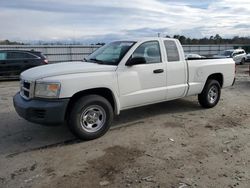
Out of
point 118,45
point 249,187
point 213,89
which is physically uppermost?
point 118,45

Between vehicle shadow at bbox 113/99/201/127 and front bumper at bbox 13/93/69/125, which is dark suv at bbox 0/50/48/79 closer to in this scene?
vehicle shadow at bbox 113/99/201/127

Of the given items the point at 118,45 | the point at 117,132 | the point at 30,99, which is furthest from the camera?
the point at 118,45

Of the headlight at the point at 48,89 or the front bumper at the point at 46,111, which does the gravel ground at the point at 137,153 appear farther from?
the headlight at the point at 48,89

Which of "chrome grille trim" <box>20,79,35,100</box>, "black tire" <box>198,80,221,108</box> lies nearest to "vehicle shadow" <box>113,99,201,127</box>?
"black tire" <box>198,80,221,108</box>

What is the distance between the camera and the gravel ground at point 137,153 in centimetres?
388

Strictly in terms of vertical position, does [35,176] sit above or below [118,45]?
below

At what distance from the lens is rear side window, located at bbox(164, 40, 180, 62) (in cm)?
660

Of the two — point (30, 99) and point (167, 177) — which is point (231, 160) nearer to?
point (167, 177)

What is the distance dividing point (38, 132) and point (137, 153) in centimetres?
219

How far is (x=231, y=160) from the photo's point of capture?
448 cm

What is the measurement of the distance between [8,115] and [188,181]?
4.90 metres

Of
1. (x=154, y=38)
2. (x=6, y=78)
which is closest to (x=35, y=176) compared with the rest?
(x=154, y=38)

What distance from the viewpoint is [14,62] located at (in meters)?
14.7

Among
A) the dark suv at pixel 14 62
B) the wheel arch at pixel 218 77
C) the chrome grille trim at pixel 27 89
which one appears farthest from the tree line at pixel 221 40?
the chrome grille trim at pixel 27 89
